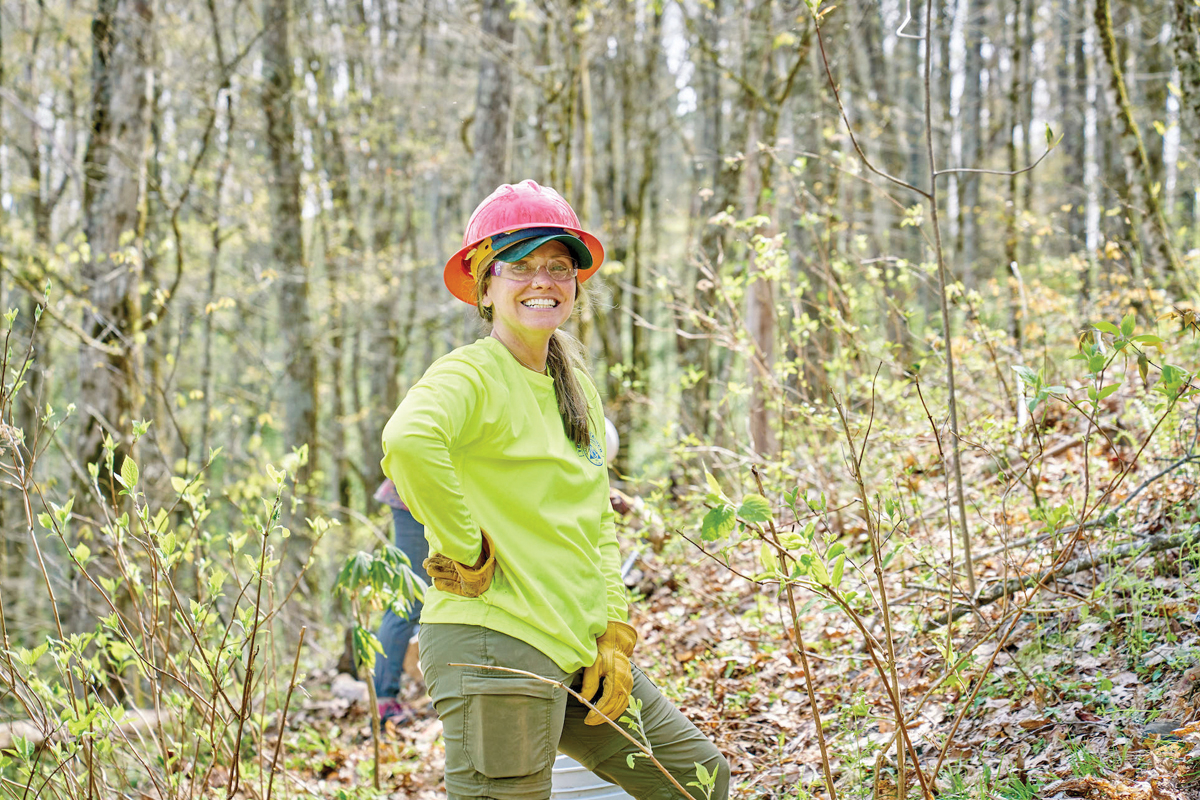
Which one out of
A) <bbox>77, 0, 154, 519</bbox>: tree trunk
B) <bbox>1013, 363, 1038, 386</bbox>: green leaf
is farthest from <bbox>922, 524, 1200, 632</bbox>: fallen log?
<bbox>77, 0, 154, 519</bbox>: tree trunk

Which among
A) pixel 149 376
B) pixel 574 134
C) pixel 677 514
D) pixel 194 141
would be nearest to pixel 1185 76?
pixel 677 514

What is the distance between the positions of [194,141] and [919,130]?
13.1m

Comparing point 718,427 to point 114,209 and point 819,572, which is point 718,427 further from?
point 819,572

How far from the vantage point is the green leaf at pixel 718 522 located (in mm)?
1776

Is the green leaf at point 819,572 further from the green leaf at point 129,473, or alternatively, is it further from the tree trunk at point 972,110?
the tree trunk at point 972,110

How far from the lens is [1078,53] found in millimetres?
14367

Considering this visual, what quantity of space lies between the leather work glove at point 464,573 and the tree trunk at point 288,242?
25.4 feet

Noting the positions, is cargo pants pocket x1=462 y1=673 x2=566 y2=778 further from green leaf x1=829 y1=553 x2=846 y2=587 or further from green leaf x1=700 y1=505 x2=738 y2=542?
green leaf x1=829 y1=553 x2=846 y2=587

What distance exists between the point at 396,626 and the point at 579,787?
167 centimetres

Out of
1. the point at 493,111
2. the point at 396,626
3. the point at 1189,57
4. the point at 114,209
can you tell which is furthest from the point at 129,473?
the point at 1189,57

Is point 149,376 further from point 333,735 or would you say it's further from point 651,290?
point 651,290

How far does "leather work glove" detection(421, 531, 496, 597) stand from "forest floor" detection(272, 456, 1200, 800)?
43.7 inches

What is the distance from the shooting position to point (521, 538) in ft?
6.88

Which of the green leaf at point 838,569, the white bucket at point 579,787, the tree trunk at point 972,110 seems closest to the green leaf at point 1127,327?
the green leaf at point 838,569
